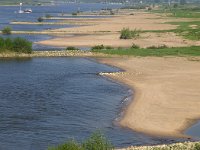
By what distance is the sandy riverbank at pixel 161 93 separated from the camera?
3219 centimetres

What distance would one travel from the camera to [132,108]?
3662 centimetres

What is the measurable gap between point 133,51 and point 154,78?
20.8 meters

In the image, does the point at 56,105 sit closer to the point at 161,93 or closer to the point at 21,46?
the point at 161,93

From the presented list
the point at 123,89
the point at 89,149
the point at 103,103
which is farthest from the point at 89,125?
the point at 123,89

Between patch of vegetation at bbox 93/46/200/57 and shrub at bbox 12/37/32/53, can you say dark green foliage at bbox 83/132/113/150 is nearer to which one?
patch of vegetation at bbox 93/46/200/57

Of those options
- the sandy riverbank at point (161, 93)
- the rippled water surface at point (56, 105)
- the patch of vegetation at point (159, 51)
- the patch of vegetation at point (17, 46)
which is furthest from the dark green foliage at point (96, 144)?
the patch of vegetation at point (17, 46)

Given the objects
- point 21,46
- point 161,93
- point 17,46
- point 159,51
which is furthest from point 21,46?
point 161,93

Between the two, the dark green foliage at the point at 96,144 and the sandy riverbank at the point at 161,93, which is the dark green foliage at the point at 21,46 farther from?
the dark green foliage at the point at 96,144

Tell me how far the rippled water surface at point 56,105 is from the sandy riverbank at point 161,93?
1481 mm

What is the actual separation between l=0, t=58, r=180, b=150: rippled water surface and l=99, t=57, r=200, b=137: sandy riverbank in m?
1.48

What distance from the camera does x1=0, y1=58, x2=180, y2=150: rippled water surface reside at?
28969 millimetres

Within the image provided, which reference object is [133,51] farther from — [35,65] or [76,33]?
[76,33]

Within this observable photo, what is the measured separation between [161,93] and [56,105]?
397 inches

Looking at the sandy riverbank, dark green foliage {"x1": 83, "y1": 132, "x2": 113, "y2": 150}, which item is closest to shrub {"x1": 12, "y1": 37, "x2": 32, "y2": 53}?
the sandy riverbank
